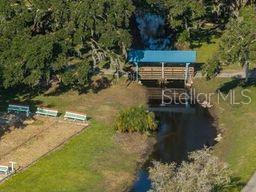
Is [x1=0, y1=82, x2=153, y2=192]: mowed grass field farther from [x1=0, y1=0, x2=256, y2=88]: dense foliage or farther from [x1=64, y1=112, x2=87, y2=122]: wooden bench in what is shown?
[x1=0, y1=0, x2=256, y2=88]: dense foliage

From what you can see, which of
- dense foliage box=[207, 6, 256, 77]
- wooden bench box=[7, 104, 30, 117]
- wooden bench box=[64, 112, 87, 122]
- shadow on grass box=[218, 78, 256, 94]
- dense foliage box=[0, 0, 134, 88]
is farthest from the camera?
shadow on grass box=[218, 78, 256, 94]

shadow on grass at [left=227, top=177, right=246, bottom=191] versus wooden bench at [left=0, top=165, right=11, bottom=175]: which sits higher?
wooden bench at [left=0, top=165, right=11, bottom=175]

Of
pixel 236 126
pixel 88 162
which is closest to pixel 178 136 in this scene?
pixel 236 126

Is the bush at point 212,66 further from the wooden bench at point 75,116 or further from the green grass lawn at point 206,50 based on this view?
the green grass lawn at point 206,50

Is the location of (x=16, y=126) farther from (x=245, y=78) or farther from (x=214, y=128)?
(x=245, y=78)

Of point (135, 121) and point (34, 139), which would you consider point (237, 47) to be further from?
point (34, 139)

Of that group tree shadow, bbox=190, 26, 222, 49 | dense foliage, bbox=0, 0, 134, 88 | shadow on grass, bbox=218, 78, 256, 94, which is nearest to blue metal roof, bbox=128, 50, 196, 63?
dense foliage, bbox=0, 0, 134, 88
